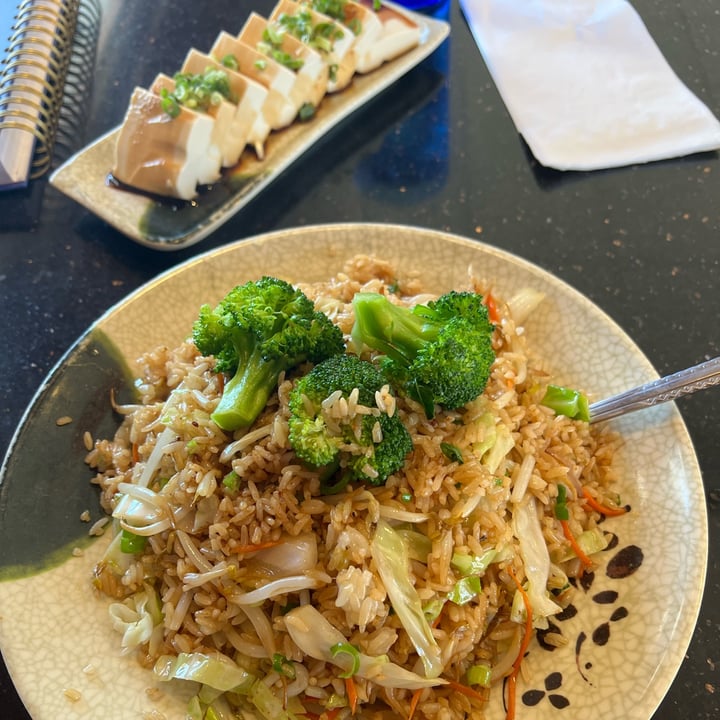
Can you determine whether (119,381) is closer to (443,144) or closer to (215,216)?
(215,216)

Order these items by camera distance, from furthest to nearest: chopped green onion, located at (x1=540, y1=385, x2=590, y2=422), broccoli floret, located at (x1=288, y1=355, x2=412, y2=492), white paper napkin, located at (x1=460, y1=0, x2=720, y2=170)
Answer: white paper napkin, located at (x1=460, y1=0, x2=720, y2=170) → chopped green onion, located at (x1=540, y1=385, x2=590, y2=422) → broccoli floret, located at (x1=288, y1=355, x2=412, y2=492)

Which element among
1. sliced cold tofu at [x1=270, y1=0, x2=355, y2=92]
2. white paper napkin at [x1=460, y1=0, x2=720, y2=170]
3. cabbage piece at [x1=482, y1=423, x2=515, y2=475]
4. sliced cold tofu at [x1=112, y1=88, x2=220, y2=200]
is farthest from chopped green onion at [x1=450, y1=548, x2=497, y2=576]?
sliced cold tofu at [x1=270, y1=0, x2=355, y2=92]

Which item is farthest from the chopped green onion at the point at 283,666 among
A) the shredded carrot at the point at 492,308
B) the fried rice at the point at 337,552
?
the shredded carrot at the point at 492,308

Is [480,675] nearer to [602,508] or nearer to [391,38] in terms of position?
[602,508]

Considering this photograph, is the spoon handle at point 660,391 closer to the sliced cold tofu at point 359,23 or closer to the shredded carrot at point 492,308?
the shredded carrot at point 492,308

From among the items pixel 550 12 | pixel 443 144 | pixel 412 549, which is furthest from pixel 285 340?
pixel 550 12

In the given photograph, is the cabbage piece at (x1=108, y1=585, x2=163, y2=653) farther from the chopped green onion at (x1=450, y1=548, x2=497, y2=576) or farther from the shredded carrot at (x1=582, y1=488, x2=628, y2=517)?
the shredded carrot at (x1=582, y1=488, x2=628, y2=517)

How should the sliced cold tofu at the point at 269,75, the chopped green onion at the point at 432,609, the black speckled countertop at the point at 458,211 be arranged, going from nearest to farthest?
the chopped green onion at the point at 432,609, the black speckled countertop at the point at 458,211, the sliced cold tofu at the point at 269,75
